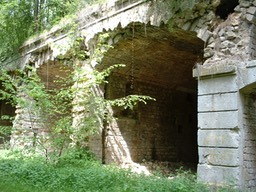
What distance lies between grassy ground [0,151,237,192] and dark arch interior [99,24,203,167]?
327 centimetres

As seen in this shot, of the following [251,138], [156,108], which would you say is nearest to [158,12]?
[251,138]

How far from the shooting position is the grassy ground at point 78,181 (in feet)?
17.5

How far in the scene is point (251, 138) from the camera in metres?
5.89

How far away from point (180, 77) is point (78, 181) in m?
6.26

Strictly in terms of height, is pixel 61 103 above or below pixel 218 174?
above

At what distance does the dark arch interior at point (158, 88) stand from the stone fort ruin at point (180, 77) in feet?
0.09

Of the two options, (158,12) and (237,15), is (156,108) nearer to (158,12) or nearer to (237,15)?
(158,12)

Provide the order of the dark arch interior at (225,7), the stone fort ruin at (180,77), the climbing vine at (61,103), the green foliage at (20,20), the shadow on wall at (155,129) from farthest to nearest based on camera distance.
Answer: the green foliage at (20,20)
the shadow on wall at (155,129)
the climbing vine at (61,103)
the dark arch interior at (225,7)
the stone fort ruin at (180,77)

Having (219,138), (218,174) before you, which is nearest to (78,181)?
(218,174)

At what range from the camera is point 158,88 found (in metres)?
11.5

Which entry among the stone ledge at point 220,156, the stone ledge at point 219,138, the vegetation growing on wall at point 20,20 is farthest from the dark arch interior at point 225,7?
the vegetation growing on wall at point 20,20

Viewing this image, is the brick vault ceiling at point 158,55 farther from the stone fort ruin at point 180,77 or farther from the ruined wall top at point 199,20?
the ruined wall top at point 199,20

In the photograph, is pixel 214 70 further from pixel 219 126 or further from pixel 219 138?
pixel 219 138

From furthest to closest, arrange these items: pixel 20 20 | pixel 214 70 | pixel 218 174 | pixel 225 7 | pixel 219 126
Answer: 1. pixel 20 20
2. pixel 225 7
3. pixel 214 70
4. pixel 219 126
5. pixel 218 174
